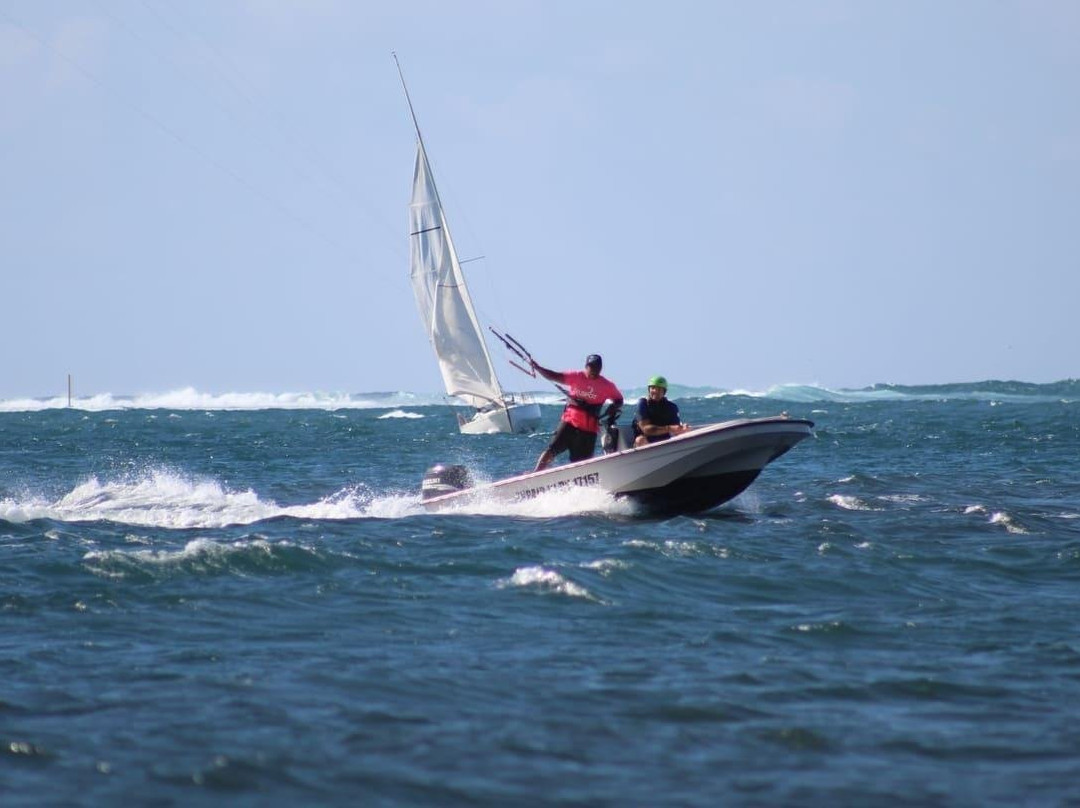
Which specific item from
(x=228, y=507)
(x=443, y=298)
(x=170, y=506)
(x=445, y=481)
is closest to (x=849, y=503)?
(x=445, y=481)

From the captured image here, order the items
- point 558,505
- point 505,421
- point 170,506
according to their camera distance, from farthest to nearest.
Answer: point 505,421 → point 170,506 → point 558,505

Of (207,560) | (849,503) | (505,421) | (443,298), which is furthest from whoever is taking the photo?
(505,421)

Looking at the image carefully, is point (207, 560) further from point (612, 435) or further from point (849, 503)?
point (849, 503)

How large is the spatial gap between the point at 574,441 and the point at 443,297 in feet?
54.9

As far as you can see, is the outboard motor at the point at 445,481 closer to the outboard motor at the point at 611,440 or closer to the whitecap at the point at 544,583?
the outboard motor at the point at 611,440

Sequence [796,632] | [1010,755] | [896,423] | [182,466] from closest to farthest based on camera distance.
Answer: [1010,755] → [796,632] → [182,466] → [896,423]

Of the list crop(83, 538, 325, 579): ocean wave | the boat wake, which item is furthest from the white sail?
crop(83, 538, 325, 579): ocean wave

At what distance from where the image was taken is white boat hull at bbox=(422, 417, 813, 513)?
16.4 meters

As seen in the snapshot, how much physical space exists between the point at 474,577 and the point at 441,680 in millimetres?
3830

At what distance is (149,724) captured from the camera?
7.17 meters

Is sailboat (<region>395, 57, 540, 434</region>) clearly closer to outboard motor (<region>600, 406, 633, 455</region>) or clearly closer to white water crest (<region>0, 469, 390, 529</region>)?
white water crest (<region>0, 469, 390, 529</region>)

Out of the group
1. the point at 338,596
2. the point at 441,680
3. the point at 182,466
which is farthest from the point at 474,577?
the point at 182,466

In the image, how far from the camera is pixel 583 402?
17.4 meters

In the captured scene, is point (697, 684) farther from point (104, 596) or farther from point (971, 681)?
point (104, 596)
